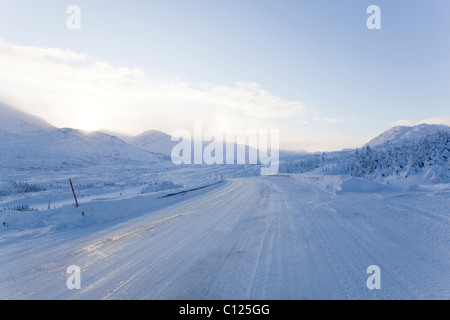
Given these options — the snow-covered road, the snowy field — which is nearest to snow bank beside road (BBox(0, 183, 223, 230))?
the snowy field

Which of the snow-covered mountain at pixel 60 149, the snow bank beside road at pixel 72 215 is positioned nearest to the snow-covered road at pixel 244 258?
the snow bank beside road at pixel 72 215

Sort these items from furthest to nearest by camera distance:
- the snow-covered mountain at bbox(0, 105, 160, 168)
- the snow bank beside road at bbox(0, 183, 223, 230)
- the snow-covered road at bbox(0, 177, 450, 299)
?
the snow-covered mountain at bbox(0, 105, 160, 168) < the snow bank beside road at bbox(0, 183, 223, 230) < the snow-covered road at bbox(0, 177, 450, 299)

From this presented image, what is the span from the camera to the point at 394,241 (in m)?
4.54

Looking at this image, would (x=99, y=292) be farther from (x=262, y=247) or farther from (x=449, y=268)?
(x=449, y=268)

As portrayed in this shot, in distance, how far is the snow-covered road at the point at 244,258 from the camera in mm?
3006

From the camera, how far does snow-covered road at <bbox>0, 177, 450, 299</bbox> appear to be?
9.86ft

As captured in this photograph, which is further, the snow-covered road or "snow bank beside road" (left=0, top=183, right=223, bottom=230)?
"snow bank beside road" (left=0, top=183, right=223, bottom=230)

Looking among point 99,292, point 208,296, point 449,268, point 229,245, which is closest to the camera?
point 208,296

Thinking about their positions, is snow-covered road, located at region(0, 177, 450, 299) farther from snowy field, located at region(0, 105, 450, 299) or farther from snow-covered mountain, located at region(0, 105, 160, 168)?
snow-covered mountain, located at region(0, 105, 160, 168)

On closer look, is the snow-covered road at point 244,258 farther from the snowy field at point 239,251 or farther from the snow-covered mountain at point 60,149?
the snow-covered mountain at point 60,149

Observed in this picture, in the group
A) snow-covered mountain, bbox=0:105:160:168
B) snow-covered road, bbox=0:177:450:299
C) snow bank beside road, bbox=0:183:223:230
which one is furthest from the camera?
snow-covered mountain, bbox=0:105:160:168

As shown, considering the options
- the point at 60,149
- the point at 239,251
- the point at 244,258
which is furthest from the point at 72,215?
the point at 60,149
